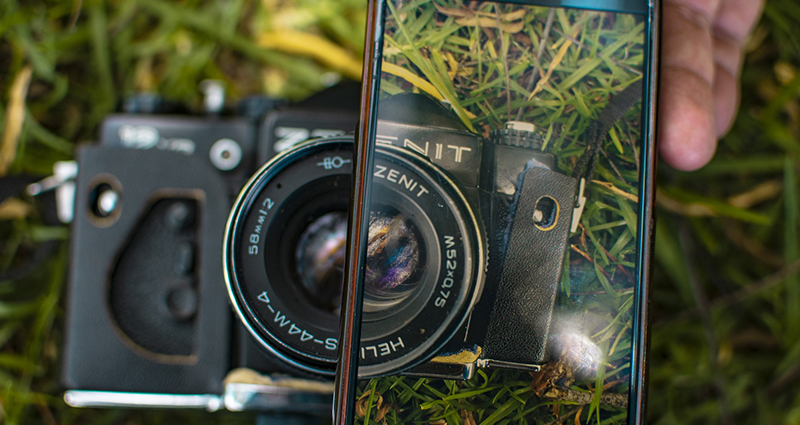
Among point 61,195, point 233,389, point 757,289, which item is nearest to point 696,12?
point 757,289

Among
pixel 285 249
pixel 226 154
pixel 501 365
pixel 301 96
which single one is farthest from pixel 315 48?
pixel 501 365

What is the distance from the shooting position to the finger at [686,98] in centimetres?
46

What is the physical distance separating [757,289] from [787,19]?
0.33 meters

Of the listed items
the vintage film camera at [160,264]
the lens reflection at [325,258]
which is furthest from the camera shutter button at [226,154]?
the lens reflection at [325,258]

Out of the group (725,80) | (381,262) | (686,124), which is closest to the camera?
(381,262)

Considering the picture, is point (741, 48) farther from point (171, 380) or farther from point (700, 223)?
point (171, 380)

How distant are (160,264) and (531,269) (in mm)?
311

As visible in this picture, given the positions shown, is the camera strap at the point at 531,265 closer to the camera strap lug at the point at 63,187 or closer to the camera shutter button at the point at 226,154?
the camera shutter button at the point at 226,154

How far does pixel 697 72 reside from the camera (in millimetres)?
516

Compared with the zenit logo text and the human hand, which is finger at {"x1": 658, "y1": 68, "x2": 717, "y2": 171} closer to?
the human hand

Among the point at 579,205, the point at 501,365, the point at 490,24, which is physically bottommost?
the point at 501,365

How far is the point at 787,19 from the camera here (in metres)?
0.69

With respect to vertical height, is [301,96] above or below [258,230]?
above

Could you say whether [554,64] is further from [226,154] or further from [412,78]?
[226,154]
